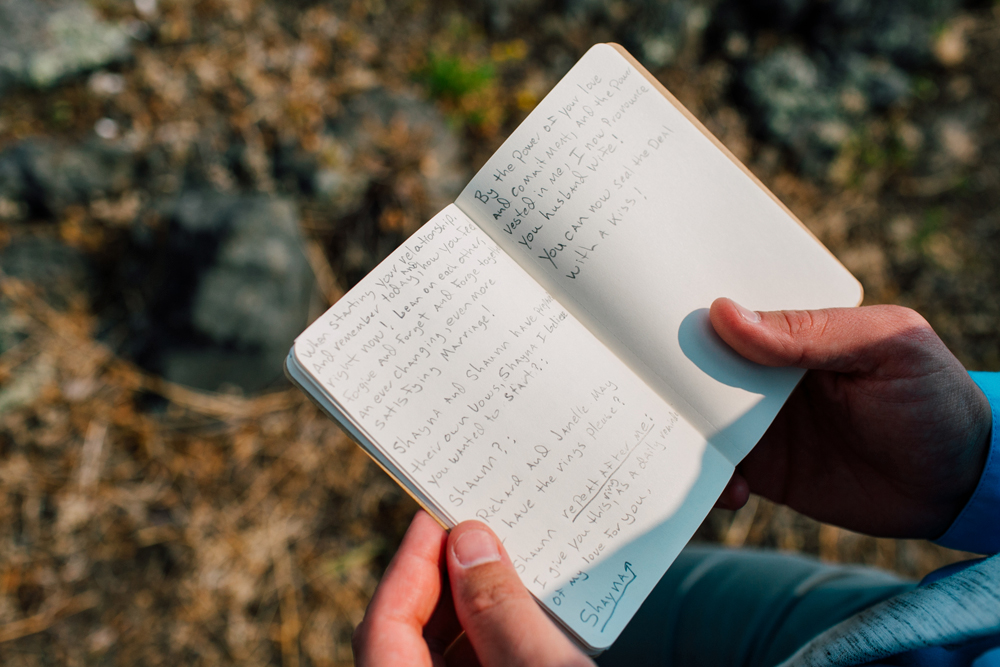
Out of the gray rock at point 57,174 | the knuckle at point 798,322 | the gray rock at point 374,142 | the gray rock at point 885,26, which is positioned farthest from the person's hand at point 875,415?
the gray rock at point 57,174

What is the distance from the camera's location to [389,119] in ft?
5.82

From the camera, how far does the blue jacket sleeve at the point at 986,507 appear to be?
1047 millimetres

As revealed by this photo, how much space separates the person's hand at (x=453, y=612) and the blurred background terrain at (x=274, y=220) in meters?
0.78

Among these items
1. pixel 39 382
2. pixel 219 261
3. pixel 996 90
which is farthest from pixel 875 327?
pixel 39 382

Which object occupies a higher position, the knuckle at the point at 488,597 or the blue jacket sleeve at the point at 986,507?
the blue jacket sleeve at the point at 986,507

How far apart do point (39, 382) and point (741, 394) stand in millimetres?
1950

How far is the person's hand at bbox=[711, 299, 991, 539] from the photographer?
0.99 metres

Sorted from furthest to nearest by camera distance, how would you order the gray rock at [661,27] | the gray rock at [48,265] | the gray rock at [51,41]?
the gray rock at [661,27] < the gray rock at [51,41] < the gray rock at [48,265]

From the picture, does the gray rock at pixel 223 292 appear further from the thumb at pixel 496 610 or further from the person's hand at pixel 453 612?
the thumb at pixel 496 610

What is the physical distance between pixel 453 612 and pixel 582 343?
1.92 ft

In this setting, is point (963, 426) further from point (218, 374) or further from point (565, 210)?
point (218, 374)

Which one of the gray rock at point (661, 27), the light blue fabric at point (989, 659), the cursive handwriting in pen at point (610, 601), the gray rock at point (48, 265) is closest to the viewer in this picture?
the light blue fabric at point (989, 659)

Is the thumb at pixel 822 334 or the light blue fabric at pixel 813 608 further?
the thumb at pixel 822 334

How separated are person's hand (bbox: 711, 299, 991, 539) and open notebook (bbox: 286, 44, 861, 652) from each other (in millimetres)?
65
